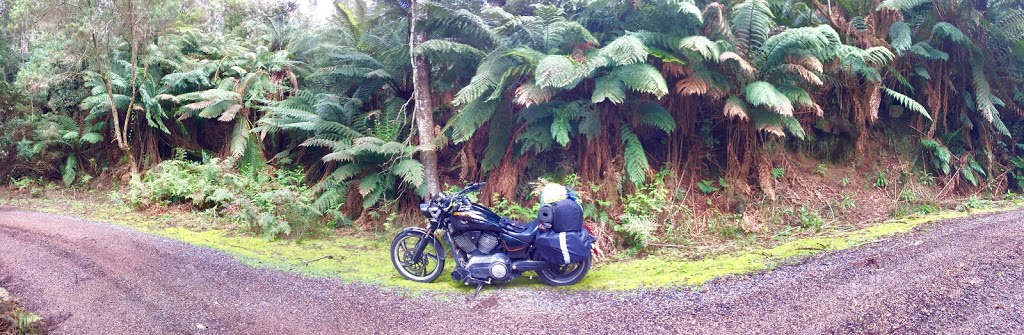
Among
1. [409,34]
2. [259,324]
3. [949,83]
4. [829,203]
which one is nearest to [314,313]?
[259,324]

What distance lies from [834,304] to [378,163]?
5570 millimetres

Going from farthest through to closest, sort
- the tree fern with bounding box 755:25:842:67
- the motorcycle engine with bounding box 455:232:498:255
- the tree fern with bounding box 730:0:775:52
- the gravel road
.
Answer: the tree fern with bounding box 730:0:775:52, the tree fern with bounding box 755:25:842:67, the motorcycle engine with bounding box 455:232:498:255, the gravel road

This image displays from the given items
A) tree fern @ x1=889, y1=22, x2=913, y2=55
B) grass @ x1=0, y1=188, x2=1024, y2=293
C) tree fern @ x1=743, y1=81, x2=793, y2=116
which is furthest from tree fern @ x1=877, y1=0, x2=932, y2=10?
grass @ x1=0, y1=188, x2=1024, y2=293

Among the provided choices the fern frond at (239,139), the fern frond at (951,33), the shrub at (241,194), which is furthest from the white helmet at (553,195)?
the fern frond at (239,139)

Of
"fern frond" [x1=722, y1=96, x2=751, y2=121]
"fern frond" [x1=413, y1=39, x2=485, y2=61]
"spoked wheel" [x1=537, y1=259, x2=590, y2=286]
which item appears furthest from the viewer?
"fern frond" [x1=413, y1=39, x2=485, y2=61]

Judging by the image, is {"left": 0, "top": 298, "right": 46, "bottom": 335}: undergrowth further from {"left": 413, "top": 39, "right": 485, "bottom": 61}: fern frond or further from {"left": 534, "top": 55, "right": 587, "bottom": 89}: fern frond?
{"left": 413, "top": 39, "right": 485, "bottom": 61}: fern frond

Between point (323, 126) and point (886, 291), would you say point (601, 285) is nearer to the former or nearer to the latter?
point (886, 291)

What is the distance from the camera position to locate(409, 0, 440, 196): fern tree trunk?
7309 millimetres

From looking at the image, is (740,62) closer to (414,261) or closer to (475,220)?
(475,220)

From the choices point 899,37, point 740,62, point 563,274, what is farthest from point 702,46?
point 899,37

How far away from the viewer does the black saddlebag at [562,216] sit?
14.5ft

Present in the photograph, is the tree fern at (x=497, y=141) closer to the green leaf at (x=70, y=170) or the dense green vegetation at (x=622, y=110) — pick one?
the dense green vegetation at (x=622, y=110)

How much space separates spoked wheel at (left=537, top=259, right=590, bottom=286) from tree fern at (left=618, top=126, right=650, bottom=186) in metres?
1.82

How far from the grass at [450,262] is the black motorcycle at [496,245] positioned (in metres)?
0.15
